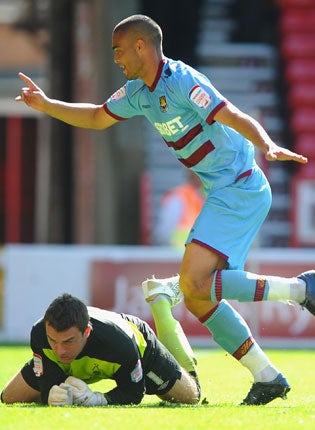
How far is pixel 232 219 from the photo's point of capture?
6.93 metres

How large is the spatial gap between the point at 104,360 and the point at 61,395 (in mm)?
288

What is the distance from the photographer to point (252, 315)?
44.0 feet

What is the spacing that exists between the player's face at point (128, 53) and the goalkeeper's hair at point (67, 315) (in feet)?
4.21

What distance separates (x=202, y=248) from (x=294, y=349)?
633cm

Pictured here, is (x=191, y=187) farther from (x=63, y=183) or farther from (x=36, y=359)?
(x=63, y=183)

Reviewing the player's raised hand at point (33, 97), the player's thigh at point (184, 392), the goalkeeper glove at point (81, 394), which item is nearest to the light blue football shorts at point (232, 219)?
the player's thigh at point (184, 392)

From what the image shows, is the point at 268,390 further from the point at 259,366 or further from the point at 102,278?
the point at 102,278

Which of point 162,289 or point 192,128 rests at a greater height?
point 192,128

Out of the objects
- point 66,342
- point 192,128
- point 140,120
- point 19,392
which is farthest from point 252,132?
point 140,120

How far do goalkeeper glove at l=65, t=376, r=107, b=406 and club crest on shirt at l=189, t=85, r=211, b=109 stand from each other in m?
1.59

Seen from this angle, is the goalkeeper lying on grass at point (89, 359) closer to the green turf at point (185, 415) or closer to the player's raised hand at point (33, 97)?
the green turf at point (185, 415)

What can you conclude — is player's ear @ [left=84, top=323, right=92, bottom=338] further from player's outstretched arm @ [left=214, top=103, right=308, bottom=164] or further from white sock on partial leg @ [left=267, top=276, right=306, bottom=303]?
player's outstretched arm @ [left=214, top=103, right=308, bottom=164]

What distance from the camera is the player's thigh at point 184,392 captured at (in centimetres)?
713

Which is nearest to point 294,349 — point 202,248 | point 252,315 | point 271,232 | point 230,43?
point 252,315
